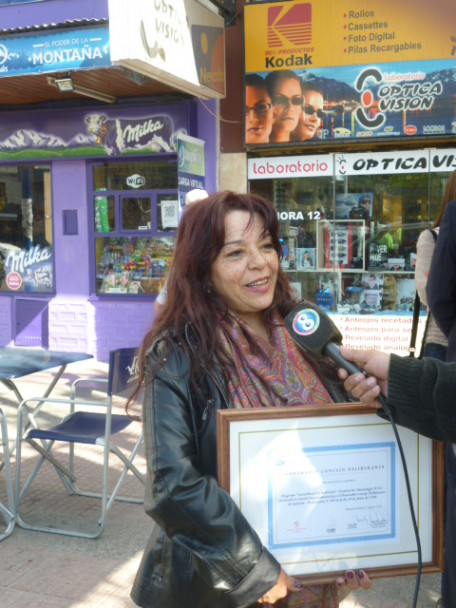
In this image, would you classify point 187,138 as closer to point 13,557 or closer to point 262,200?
point 13,557

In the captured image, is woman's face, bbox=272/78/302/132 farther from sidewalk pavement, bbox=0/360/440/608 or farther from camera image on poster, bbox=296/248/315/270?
sidewalk pavement, bbox=0/360/440/608

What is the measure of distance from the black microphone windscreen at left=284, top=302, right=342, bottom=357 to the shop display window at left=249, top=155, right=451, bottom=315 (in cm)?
686

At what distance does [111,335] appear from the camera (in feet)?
31.1

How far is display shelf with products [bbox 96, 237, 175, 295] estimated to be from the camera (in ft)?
31.2

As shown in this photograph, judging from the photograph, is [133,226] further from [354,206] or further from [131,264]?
[354,206]

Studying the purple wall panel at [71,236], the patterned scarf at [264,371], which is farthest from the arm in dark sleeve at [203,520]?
the purple wall panel at [71,236]

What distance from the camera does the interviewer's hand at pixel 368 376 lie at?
1690 mm

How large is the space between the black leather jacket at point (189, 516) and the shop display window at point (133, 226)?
763 centimetres

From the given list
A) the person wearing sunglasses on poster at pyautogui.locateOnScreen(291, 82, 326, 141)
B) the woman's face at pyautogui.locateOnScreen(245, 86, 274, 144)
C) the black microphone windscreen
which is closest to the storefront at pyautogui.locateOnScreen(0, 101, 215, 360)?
the woman's face at pyautogui.locateOnScreen(245, 86, 274, 144)

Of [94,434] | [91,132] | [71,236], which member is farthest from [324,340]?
[71,236]

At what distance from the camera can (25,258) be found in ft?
33.4

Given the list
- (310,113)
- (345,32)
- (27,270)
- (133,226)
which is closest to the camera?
(345,32)

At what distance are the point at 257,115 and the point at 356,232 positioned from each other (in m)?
1.84

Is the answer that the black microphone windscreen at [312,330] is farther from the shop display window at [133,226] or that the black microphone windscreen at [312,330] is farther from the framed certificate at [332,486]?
the shop display window at [133,226]
